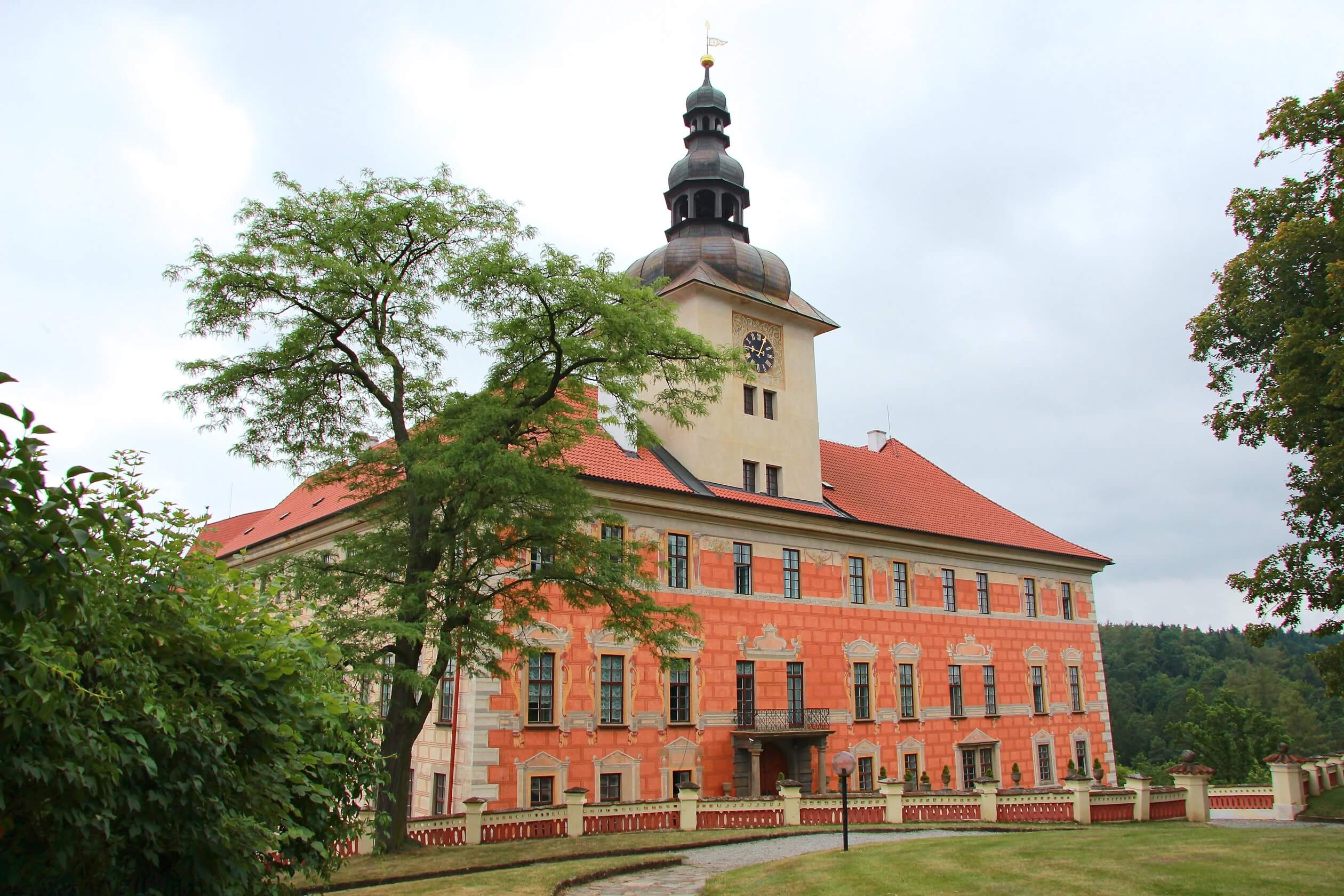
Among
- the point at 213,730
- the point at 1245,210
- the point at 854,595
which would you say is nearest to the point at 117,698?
the point at 213,730

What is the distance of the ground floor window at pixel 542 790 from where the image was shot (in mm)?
21062

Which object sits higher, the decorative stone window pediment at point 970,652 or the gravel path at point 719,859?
the decorative stone window pediment at point 970,652

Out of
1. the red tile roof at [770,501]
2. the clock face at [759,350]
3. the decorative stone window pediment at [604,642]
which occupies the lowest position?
the decorative stone window pediment at [604,642]

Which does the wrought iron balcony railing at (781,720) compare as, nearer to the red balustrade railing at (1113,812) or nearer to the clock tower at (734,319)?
the clock tower at (734,319)

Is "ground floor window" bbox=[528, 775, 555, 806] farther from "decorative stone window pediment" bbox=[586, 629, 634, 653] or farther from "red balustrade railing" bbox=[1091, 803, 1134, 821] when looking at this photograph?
"red balustrade railing" bbox=[1091, 803, 1134, 821]

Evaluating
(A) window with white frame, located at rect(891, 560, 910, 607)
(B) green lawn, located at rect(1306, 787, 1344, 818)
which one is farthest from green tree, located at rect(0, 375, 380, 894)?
(A) window with white frame, located at rect(891, 560, 910, 607)

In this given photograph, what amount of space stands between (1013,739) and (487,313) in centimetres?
2360

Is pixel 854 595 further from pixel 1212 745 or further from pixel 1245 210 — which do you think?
pixel 1212 745

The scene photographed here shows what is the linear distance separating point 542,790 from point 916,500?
17276 mm

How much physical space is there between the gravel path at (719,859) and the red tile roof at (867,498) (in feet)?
30.3

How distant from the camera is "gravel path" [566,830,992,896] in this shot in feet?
42.0

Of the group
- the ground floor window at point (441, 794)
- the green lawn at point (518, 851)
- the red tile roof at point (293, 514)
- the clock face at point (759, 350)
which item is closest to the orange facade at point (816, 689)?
the ground floor window at point (441, 794)

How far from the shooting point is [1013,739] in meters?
31.5

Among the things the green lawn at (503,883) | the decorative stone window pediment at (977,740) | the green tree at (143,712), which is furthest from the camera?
the decorative stone window pediment at (977,740)
